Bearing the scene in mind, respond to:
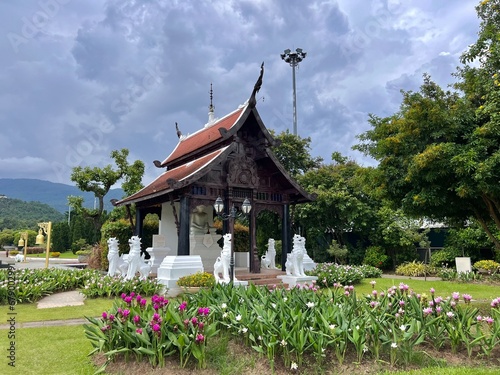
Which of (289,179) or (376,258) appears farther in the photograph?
(376,258)

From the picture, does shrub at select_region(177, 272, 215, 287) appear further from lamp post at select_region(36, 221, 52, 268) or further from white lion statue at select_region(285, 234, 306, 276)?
lamp post at select_region(36, 221, 52, 268)

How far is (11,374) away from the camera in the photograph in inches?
186

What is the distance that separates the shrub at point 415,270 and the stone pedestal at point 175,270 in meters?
11.9

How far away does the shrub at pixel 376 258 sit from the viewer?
69.7 feet

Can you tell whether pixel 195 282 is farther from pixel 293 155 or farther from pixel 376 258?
pixel 293 155

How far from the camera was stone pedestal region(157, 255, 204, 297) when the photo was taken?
37.1 ft

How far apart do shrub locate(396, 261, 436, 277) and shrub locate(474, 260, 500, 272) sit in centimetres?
202

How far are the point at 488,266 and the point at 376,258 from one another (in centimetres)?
546

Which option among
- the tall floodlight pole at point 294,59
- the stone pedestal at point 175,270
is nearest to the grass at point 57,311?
the stone pedestal at point 175,270

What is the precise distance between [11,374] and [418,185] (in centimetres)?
852

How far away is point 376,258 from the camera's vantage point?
21.3 m

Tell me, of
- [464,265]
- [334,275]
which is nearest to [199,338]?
[334,275]

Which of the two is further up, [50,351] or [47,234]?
[47,234]

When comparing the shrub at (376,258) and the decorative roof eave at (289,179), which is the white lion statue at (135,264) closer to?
the decorative roof eave at (289,179)
